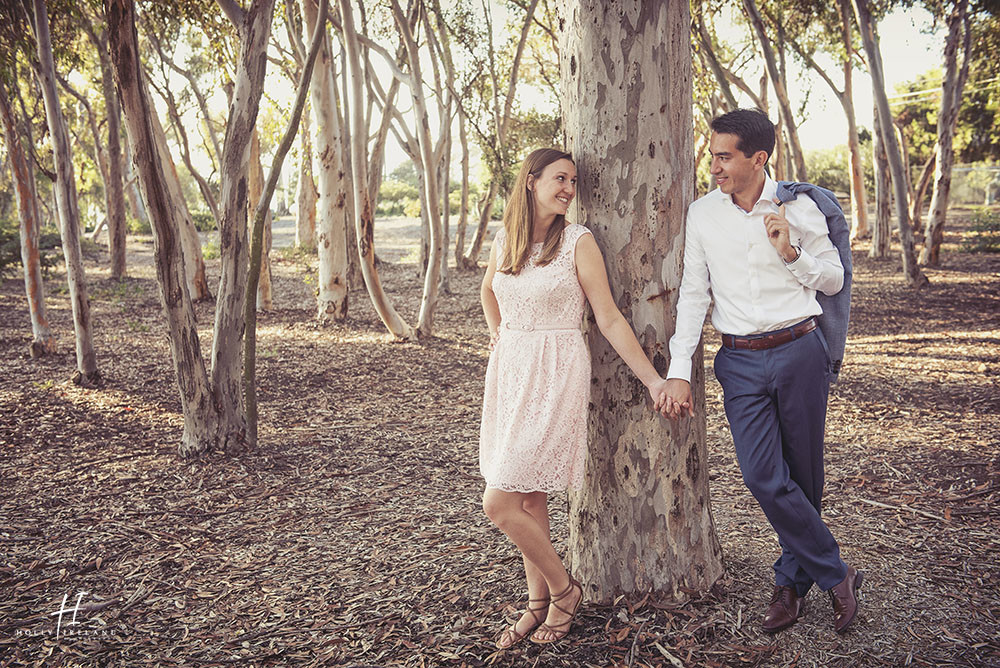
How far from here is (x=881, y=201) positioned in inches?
672

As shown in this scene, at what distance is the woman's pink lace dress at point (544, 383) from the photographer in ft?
9.89

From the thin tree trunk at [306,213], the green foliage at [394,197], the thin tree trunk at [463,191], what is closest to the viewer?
the thin tree trunk at [463,191]

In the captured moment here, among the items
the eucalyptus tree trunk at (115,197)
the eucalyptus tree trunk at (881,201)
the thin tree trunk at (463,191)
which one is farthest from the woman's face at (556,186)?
the eucalyptus tree trunk at (115,197)

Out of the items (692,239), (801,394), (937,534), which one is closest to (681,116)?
(692,239)

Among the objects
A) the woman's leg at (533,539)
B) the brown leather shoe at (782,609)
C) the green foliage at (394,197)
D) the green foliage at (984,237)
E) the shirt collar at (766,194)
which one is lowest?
the brown leather shoe at (782,609)

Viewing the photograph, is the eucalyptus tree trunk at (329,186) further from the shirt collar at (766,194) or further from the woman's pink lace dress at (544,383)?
the shirt collar at (766,194)

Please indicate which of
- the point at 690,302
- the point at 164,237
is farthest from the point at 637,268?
the point at 164,237

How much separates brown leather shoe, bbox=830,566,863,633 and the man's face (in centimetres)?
157

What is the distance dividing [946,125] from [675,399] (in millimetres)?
15288

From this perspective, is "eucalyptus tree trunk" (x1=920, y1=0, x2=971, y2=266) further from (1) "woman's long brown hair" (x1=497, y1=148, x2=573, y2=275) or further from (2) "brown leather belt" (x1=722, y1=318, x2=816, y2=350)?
(1) "woman's long brown hair" (x1=497, y1=148, x2=573, y2=275)

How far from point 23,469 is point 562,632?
4.27 m

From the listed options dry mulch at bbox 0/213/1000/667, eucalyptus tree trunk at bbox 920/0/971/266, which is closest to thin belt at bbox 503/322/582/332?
dry mulch at bbox 0/213/1000/667

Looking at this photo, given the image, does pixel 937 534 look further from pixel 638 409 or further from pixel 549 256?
pixel 549 256

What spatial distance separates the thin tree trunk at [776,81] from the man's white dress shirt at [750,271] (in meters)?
9.83
